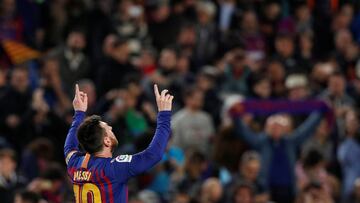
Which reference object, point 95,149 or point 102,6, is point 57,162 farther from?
point 95,149

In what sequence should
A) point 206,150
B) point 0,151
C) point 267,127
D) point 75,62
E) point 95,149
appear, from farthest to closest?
point 75,62 < point 206,150 < point 267,127 < point 0,151 < point 95,149

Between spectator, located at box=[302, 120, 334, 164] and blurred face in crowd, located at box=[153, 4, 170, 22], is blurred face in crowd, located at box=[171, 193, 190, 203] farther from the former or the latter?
blurred face in crowd, located at box=[153, 4, 170, 22]

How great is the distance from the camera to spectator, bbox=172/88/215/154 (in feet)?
49.1

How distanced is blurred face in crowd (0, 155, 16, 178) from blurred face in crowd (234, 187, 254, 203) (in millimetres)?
2493

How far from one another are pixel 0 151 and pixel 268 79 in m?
4.68

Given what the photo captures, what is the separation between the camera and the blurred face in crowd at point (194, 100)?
15.0 m

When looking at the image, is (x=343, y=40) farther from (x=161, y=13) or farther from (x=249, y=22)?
(x=161, y=13)

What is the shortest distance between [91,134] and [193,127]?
20.6 ft

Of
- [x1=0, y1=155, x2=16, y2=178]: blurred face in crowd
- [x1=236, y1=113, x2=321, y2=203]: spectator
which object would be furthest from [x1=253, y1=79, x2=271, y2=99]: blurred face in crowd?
[x1=0, y1=155, x2=16, y2=178]: blurred face in crowd

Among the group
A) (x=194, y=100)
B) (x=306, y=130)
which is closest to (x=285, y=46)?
(x=194, y=100)

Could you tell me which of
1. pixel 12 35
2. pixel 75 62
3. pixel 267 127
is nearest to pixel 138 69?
pixel 75 62

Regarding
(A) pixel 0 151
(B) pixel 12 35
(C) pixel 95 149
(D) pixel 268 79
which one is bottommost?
(C) pixel 95 149

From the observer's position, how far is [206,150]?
15.1 meters

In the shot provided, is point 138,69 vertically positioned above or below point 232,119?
above
